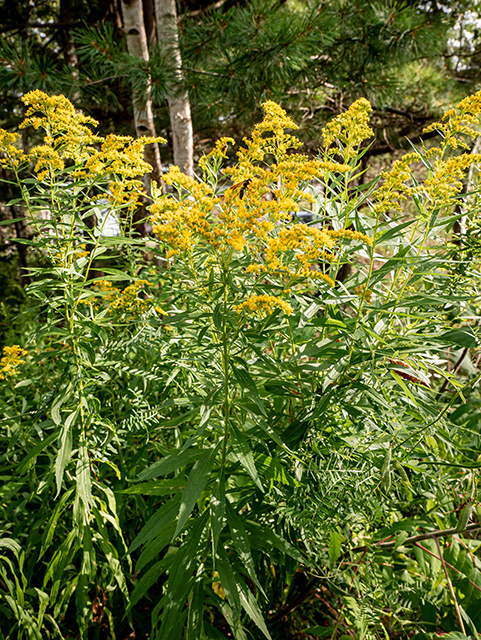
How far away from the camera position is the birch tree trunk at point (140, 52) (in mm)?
3113

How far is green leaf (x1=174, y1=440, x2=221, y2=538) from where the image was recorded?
0.99m

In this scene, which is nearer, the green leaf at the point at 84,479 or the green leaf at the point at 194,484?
the green leaf at the point at 194,484

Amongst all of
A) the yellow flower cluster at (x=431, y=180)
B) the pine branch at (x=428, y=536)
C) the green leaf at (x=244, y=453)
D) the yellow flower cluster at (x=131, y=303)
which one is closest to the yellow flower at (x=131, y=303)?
the yellow flower cluster at (x=131, y=303)

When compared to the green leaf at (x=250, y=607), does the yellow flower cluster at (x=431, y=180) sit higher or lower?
higher

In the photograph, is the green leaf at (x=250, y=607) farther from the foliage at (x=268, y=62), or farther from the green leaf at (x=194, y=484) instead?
the foliage at (x=268, y=62)

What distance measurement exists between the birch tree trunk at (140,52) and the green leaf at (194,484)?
2521 mm

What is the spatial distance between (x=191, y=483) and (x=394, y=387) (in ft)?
2.30

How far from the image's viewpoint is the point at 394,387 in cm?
137

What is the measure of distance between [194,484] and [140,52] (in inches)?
131

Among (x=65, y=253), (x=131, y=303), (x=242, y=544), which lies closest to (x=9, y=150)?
(x=65, y=253)

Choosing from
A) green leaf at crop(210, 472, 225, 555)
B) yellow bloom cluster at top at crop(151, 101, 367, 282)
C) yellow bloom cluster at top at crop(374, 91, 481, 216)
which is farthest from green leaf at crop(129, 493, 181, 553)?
yellow bloom cluster at top at crop(374, 91, 481, 216)

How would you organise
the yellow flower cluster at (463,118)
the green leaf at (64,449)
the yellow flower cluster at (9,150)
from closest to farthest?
the yellow flower cluster at (463,118) → the green leaf at (64,449) → the yellow flower cluster at (9,150)

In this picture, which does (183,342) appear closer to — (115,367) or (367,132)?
(115,367)

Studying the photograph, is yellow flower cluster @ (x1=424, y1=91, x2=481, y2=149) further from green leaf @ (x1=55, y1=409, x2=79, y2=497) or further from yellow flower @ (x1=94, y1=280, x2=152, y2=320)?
green leaf @ (x1=55, y1=409, x2=79, y2=497)
